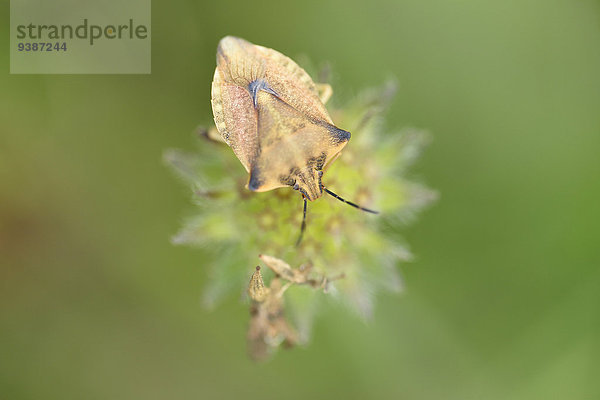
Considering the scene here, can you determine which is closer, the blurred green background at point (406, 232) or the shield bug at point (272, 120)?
the shield bug at point (272, 120)

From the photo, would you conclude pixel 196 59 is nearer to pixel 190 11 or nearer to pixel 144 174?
pixel 190 11

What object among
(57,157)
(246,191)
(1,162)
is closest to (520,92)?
(246,191)

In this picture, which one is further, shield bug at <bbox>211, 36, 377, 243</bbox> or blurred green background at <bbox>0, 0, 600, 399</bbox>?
blurred green background at <bbox>0, 0, 600, 399</bbox>

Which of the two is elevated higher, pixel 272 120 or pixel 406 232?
pixel 272 120

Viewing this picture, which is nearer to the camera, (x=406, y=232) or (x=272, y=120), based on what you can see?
(x=272, y=120)
